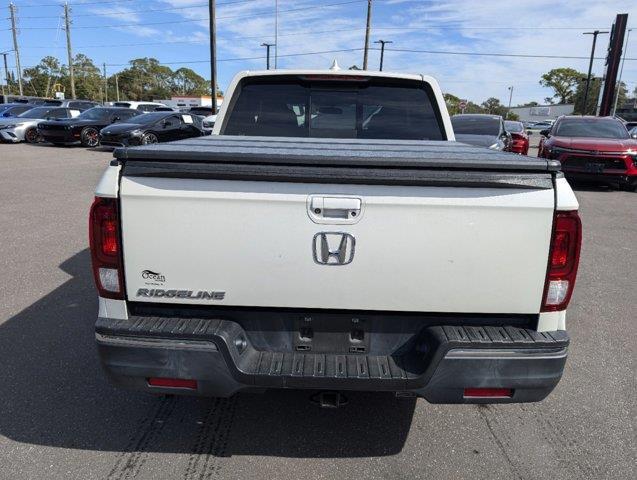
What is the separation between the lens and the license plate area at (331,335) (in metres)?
2.36

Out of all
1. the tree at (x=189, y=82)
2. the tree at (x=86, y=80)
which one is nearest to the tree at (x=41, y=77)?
the tree at (x=86, y=80)

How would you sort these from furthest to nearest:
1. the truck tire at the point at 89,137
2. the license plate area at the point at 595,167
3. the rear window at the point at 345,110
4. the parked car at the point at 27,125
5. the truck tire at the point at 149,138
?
the parked car at the point at 27,125, the truck tire at the point at 89,137, the truck tire at the point at 149,138, the license plate area at the point at 595,167, the rear window at the point at 345,110

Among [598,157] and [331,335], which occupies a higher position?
[598,157]

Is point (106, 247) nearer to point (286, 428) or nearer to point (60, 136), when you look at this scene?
point (286, 428)

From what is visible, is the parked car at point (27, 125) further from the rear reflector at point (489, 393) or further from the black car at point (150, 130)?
the rear reflector at point (489, 393)

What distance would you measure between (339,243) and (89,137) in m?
20.7

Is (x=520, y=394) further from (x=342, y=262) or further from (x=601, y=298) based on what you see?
(x=601, y=298)

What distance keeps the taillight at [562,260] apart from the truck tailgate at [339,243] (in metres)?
0.05

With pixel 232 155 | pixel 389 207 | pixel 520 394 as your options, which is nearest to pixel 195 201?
pixel 232 155

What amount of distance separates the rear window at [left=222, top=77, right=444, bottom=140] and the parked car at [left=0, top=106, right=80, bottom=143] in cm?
2036

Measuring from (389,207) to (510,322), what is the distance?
0.81 metres

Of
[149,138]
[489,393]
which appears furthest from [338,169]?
[149,138]

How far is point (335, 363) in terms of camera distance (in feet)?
7.63

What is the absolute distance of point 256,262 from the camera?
88.4 inches
